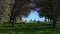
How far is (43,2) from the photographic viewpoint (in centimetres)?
3978

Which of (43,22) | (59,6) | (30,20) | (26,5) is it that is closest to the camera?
(59,6)

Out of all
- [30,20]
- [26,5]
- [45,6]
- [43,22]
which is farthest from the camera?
[30,20]

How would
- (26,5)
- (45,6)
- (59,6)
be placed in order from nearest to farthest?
1. (59,6)
2. (45,6)
3. (26,5)

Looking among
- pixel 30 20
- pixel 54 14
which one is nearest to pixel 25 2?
pixel 54 14

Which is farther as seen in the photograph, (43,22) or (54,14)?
(43,22)

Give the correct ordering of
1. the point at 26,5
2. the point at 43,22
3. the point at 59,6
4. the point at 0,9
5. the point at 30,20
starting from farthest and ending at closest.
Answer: the point at 30,20 < the point at 43,22 < the point at 26,5 < the point at 59,6 < the point at 0,9

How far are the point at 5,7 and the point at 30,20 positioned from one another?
130 feet

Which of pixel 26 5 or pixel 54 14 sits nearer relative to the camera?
pixel 54 14

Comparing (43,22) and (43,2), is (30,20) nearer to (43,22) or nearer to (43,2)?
(43,22)

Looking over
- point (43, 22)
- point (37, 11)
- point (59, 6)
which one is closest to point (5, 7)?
point (59, 6)

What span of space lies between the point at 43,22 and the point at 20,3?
1354 centimetres

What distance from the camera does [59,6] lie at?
35938mm

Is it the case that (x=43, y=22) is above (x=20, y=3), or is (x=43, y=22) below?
below

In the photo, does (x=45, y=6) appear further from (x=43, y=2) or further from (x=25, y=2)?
(x=25, y=2)
